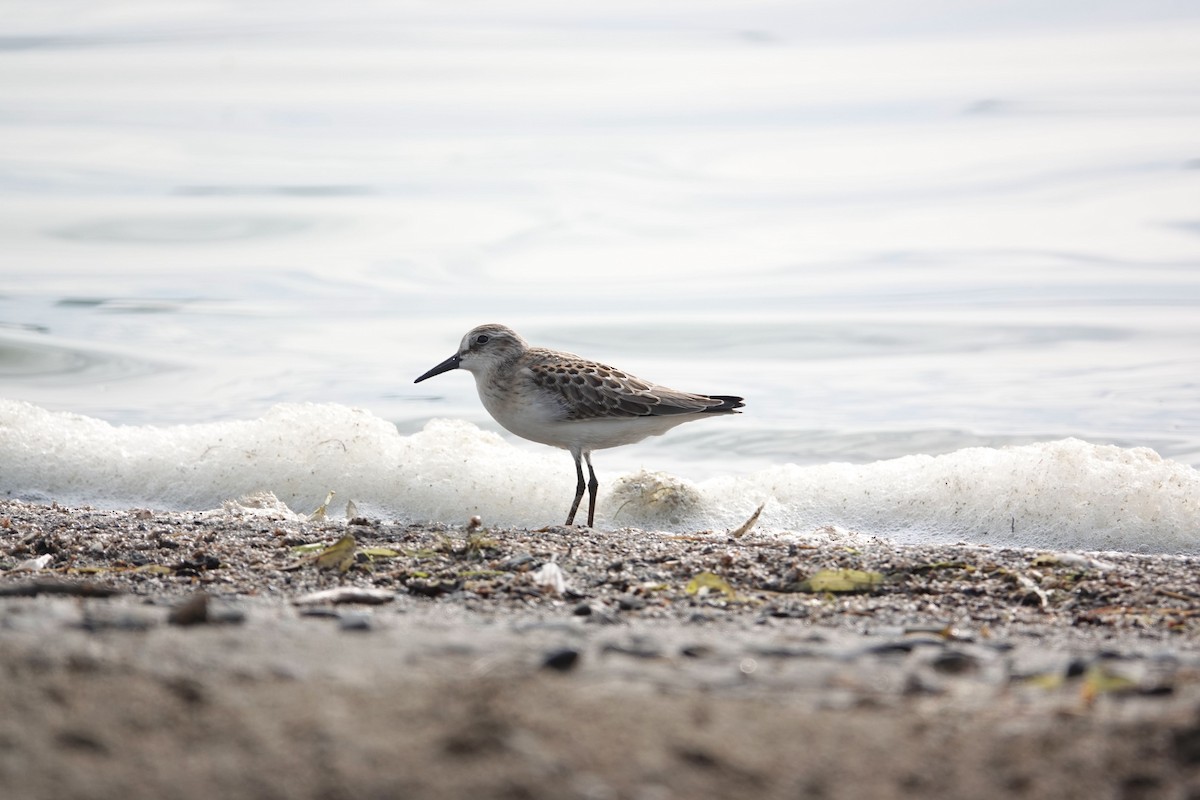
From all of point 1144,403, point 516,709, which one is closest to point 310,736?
point 516,709

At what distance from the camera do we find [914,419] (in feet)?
35.6

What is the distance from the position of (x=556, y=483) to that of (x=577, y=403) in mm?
1069

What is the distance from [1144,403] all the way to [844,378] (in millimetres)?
2664

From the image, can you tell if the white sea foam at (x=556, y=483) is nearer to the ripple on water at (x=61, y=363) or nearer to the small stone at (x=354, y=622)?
the ripple on water at (x=61, y=363)

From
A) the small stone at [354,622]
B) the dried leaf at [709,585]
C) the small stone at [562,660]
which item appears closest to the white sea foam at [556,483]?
the dried leaf at [709,585]

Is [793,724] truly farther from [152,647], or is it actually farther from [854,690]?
[152,647]

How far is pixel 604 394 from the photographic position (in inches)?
290

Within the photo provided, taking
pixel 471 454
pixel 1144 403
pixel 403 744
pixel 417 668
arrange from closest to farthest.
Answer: pixel 403 744, pixel 417 668, pixel 471 454, pixel 1144 403

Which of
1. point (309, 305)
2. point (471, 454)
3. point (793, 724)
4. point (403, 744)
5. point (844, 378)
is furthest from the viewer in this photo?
point (309, 305)

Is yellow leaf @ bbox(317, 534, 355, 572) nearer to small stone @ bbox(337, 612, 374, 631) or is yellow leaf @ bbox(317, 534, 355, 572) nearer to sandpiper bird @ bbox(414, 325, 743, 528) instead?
small stone @ bbox(337, 612, 374, 631)

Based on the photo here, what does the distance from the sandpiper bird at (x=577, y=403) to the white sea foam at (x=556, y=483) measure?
1.78 ft

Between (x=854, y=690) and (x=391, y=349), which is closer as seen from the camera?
(x=854, y=690)

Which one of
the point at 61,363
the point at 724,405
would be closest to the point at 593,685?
the point at 724,405

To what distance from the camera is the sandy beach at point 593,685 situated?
2553 mm
